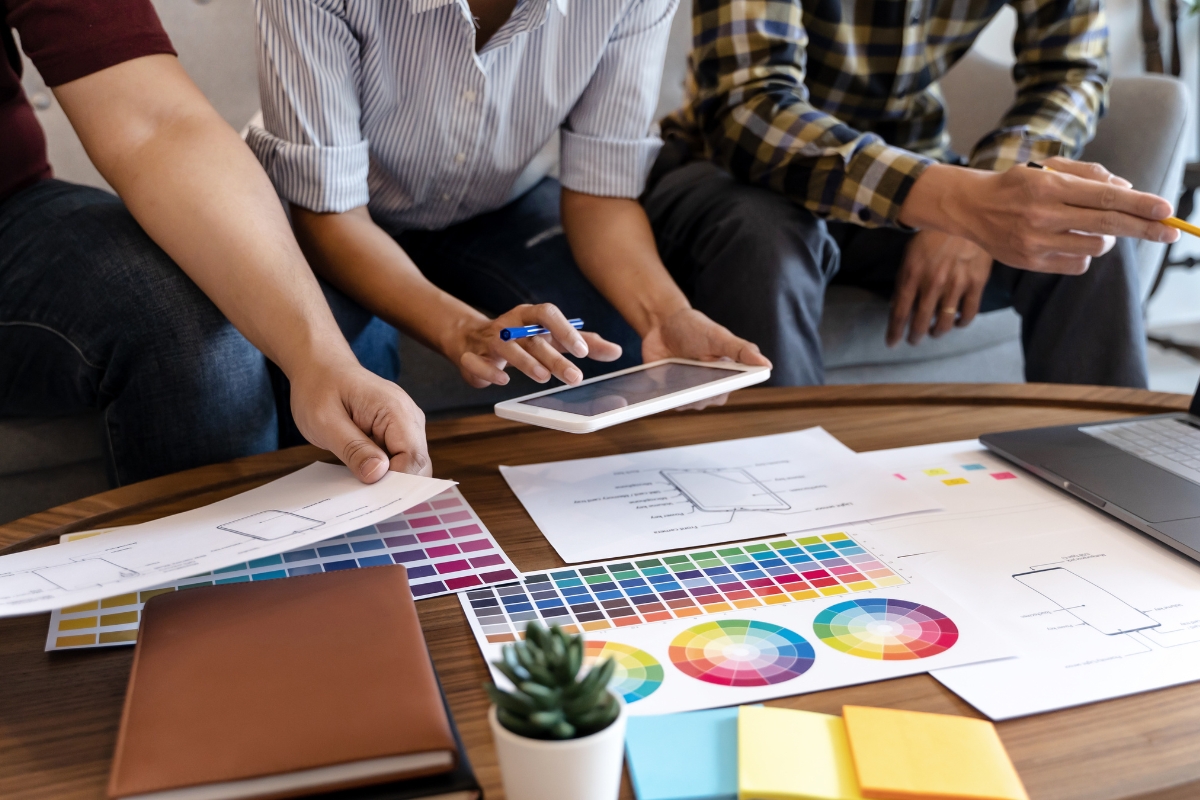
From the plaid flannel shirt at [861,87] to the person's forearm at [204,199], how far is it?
66 cm

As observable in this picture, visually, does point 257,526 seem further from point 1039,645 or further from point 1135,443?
point 1135,443

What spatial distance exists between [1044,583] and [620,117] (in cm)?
73

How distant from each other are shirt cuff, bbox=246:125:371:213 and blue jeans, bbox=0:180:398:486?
0.15m

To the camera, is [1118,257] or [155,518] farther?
[1118,257]

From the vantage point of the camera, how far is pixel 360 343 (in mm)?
1103

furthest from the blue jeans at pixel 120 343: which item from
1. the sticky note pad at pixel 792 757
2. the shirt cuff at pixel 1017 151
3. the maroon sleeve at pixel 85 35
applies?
the shirt cuff at pixel 1017 151

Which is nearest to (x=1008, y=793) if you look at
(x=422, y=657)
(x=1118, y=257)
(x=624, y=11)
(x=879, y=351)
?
(x=422, y=657)

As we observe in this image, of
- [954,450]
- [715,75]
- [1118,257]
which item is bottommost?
[954,450]

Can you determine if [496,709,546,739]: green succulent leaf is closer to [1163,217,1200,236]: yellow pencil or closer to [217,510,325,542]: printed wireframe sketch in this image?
[217,510,325,542]: printed wireframe sketch

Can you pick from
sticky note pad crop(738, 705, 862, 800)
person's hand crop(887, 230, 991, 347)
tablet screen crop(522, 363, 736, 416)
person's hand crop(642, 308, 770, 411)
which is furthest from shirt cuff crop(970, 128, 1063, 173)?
sticky note pad crop(738, 705, 862, 800)

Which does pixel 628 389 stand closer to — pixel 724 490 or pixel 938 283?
pixel 724 490

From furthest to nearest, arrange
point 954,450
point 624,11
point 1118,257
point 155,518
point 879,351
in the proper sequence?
point 879,351 < point 1118,257 < point 624,11 < point 954,450 < point 155,518

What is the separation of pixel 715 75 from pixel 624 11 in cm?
29

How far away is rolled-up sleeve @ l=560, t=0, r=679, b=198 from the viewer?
1.06 m
